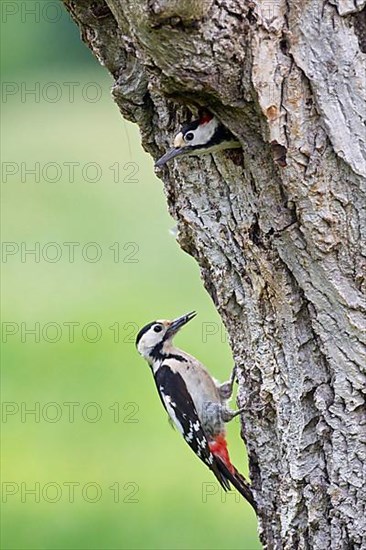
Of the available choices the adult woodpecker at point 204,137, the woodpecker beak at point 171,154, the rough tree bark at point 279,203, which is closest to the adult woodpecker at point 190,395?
the rough tree bark at point 279,203

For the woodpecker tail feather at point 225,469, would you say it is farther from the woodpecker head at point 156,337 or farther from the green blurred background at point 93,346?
the green blurred background at point 93,346

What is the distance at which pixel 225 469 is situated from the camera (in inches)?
191

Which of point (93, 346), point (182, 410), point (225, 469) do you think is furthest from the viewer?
point (93, 346)

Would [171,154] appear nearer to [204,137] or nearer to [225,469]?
[204,137]

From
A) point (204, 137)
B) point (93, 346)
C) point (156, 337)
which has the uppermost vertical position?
point (93, 346)

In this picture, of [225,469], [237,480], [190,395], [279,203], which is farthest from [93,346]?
[279,203]

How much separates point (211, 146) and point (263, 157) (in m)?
0.14

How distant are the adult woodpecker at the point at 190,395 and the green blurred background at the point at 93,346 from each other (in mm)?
653

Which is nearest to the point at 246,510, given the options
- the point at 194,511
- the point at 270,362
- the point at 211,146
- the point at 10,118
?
the point at 194,511

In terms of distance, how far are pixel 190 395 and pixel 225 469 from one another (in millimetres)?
407

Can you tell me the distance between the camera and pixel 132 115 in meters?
3.81

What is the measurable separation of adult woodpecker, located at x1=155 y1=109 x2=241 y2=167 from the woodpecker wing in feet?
5.81

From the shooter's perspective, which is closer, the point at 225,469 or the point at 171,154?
the point at 171,154

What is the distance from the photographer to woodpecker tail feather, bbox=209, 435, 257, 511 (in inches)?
179
